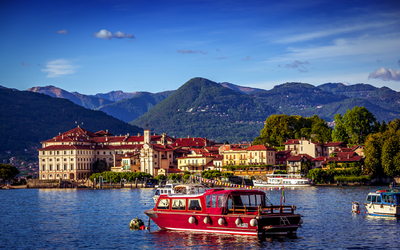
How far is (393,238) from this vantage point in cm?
3919

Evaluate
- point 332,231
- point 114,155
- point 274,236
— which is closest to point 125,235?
point 274,236

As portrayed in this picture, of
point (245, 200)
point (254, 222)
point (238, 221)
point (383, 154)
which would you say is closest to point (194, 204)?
point (245, 200)

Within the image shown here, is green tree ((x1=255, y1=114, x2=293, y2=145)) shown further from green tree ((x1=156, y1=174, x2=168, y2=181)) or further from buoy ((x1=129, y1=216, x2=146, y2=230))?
buoy ((x1=129, y1=216, x2=146, y2=230))

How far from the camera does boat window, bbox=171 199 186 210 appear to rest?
135ft

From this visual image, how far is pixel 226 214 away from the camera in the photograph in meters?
38.0

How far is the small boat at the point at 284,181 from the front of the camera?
11338 cm

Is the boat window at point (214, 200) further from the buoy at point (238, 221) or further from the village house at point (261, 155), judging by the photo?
the village house at point (261, 155)

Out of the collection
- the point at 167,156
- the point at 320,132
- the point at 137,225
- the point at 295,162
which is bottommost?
the point at 137,225

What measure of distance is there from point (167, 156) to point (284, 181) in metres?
41.9

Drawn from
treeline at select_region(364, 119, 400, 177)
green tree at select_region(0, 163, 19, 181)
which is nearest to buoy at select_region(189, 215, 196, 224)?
treeline at select_region(364, 119, 400, 177)

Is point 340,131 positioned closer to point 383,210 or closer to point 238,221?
point 383,210

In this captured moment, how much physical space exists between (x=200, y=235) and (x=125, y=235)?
702 cm

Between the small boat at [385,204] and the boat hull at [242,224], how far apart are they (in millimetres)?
16874

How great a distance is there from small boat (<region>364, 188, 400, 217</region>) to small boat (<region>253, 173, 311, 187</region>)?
59649 mm
